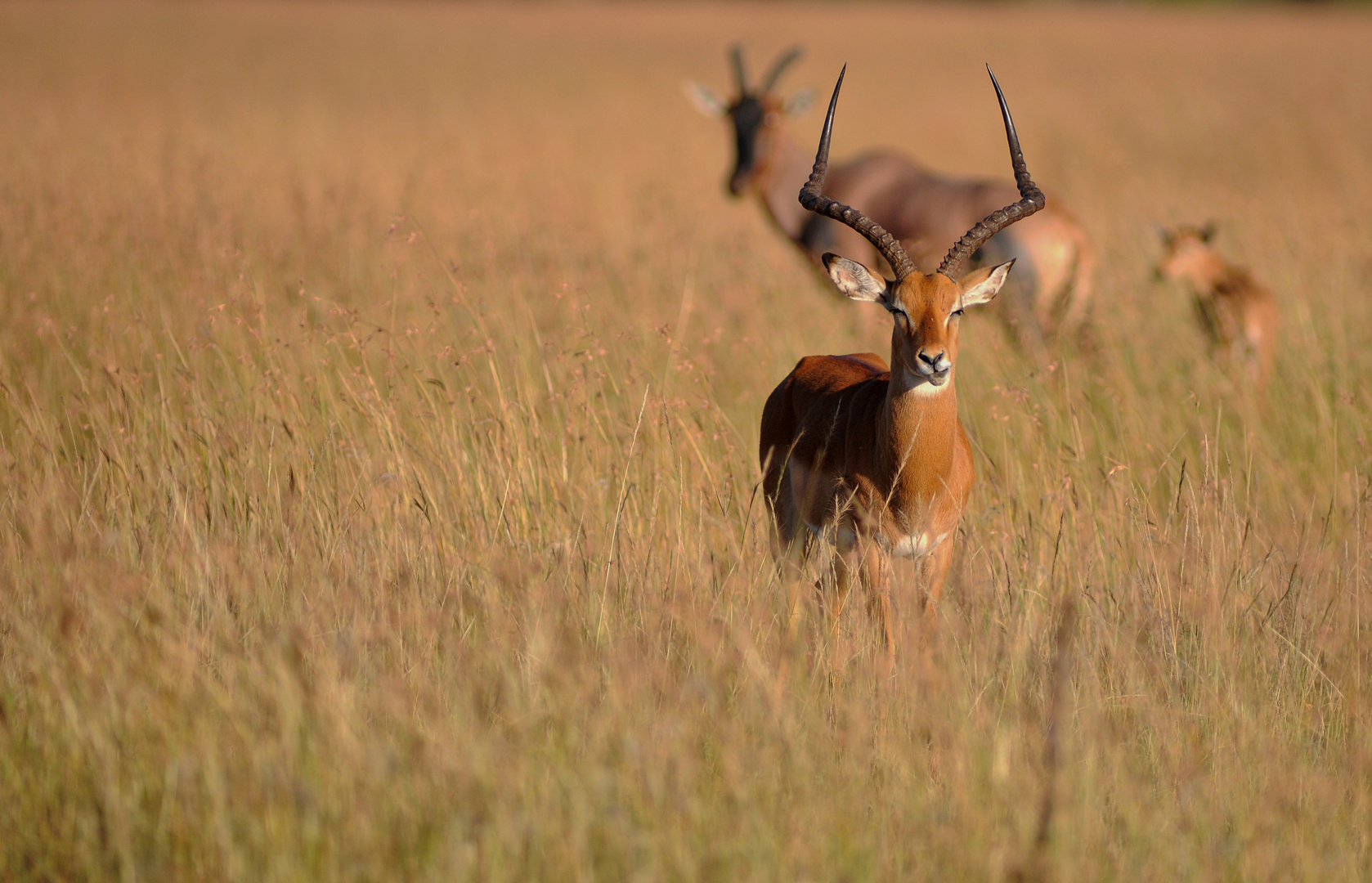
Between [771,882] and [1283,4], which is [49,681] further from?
[1283,4]

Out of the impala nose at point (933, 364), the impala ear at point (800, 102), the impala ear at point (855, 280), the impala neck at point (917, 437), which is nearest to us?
the impala nose at point (933, 364)

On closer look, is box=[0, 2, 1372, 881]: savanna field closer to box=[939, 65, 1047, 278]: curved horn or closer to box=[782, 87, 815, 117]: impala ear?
box=[939, 65, 1047, 278]: curved horn

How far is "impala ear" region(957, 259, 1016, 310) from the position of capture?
3.85 metres

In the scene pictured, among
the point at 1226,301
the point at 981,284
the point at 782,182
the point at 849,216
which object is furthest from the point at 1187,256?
the point at 849,216

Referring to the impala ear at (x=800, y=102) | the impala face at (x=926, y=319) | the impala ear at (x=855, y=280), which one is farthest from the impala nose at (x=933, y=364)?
the impala ear at (x=800, y=102)

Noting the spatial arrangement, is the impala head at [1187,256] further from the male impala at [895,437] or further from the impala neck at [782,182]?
the male impala at [895,437]

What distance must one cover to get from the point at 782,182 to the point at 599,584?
698 cm

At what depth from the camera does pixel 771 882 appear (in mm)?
2396

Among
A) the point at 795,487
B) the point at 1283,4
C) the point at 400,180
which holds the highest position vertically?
the point at 1283,4

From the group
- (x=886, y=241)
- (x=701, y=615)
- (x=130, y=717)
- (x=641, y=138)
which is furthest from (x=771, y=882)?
(x=641, y=138)

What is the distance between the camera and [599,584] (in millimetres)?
3551

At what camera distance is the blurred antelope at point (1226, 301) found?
6.23 metres

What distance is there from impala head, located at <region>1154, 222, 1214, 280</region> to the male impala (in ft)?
11.9

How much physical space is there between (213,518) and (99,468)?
1.40 feet
